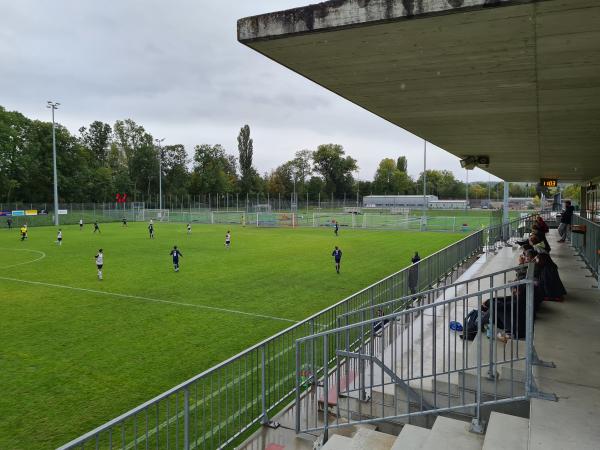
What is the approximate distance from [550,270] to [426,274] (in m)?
4.59

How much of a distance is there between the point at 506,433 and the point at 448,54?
3.57m

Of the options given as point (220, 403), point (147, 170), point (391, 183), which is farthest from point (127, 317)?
point (391, 183)

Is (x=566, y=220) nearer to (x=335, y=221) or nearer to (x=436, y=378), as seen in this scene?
(x=436, y=378)

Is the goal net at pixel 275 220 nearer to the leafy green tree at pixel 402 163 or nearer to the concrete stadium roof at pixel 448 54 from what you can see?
the concrete stadium roof at pixel 448 54

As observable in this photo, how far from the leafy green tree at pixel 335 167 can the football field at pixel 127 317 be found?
99431 millimetres

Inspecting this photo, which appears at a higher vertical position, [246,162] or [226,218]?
[246,162]

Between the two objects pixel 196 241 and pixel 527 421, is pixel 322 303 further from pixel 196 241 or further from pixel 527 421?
pixel 196 241

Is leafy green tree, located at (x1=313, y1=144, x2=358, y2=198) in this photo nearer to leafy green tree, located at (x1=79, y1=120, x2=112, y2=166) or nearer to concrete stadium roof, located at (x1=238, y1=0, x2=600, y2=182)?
leafy green tree, located at (x1=79, y1=120, x2=112, y2=166)

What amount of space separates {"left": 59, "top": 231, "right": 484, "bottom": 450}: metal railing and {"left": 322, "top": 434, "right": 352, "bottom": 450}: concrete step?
1316mm

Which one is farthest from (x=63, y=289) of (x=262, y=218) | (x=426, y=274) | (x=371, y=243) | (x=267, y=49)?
(x=262, y=218)

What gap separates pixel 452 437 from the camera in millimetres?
4594

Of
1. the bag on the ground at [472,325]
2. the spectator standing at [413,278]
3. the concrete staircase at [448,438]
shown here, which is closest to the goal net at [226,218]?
the spectator standing at [413,278]

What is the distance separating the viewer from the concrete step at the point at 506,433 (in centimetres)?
412

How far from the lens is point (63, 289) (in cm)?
1666
